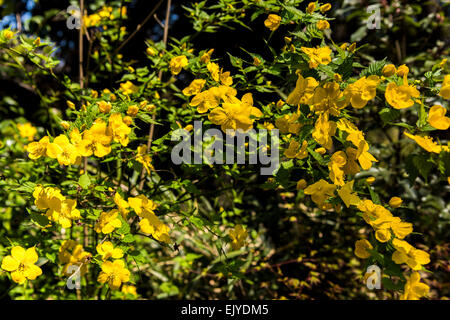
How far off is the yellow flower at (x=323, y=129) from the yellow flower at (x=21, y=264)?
2.38 ft

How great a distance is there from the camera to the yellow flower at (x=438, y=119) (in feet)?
2.15

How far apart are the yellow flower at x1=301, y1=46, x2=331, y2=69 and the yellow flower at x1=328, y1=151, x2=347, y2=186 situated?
0.68ft

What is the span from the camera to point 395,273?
0.67 metres

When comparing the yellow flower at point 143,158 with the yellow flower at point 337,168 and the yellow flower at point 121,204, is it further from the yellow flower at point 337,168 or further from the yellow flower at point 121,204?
the yellow flower at point 337,168

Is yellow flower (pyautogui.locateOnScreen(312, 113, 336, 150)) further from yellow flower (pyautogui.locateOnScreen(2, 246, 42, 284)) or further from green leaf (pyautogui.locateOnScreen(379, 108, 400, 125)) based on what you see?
yellow flower (pyautogui.locateOnScreen(2, 246, 42, 284))

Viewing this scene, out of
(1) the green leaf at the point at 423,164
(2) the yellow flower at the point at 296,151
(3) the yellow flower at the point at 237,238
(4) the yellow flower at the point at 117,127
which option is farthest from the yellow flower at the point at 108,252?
(1) the green leaf at the point at 423,164

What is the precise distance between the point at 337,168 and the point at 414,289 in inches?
11.1

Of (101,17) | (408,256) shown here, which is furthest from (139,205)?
(101,17)

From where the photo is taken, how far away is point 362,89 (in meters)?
0.69

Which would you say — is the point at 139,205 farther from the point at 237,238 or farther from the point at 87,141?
the point at 237,238

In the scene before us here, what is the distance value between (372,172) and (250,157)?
94 cm

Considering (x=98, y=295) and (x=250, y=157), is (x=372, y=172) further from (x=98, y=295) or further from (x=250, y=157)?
(x=98, y=295)

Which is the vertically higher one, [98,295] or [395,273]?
[395,273]

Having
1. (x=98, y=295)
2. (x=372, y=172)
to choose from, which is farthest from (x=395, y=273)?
(x=98, y=295)
